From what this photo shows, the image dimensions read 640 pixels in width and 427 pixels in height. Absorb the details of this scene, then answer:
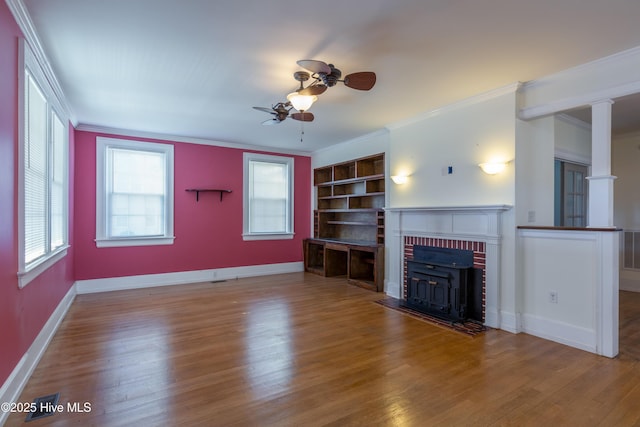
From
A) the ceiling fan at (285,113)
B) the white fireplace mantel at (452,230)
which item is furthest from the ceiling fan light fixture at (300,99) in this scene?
the white fireplace mantel at (452,230)

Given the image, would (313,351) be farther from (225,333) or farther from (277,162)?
(277,162)

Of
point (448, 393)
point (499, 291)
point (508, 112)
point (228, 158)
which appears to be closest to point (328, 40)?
point (508, 112)

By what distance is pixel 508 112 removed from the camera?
142 inches

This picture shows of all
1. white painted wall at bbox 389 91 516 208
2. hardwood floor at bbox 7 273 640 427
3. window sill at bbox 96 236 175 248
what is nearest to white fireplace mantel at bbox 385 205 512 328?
white painted wall at bbox 389 91 516 208

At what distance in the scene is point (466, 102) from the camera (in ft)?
13.1

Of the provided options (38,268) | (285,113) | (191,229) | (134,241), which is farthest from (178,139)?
(38,268)

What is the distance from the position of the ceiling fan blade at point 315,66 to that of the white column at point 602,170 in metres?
2.54

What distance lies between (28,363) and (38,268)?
766mm

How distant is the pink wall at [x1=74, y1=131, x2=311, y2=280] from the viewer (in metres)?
5.25

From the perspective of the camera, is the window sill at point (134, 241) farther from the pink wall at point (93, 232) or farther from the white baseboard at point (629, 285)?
the white baseboard at point (629, 285)

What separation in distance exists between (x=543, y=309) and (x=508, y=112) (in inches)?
82.9

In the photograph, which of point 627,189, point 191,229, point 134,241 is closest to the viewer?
point 627,189

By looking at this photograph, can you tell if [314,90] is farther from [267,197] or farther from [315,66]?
[267,197]

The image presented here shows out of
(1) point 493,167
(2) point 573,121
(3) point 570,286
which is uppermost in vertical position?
(2) point 573,121
